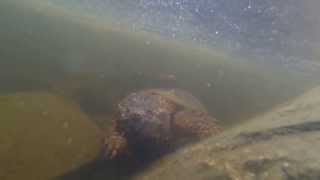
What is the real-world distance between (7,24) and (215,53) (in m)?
8.39

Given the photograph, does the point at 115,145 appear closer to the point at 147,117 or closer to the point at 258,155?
the point at 147,117

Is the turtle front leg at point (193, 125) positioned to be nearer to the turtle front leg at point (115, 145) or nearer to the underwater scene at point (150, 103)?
the underwater scene at point (150, 103)

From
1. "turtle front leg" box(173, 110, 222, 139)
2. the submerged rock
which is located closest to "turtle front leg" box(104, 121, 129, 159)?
the submerged rock

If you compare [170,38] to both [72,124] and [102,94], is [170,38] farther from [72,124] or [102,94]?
[72,124]

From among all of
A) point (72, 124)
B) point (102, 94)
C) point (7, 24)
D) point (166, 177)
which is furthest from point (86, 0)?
point (166, 177)

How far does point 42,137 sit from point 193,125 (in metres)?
1.74

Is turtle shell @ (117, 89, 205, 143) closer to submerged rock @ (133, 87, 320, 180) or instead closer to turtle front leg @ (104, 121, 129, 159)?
turtle front leg @ (104, 121, 129, 159)

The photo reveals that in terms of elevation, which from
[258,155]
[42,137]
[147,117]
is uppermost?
[258,155]

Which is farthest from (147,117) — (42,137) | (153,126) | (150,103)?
(42,137)

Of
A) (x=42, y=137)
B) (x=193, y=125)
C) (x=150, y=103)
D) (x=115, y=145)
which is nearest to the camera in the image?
(x=42, y=137)

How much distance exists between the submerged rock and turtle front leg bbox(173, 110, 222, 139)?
0.61m

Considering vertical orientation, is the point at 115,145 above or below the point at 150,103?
below

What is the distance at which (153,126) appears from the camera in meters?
5.04

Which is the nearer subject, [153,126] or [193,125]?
[153,126]
